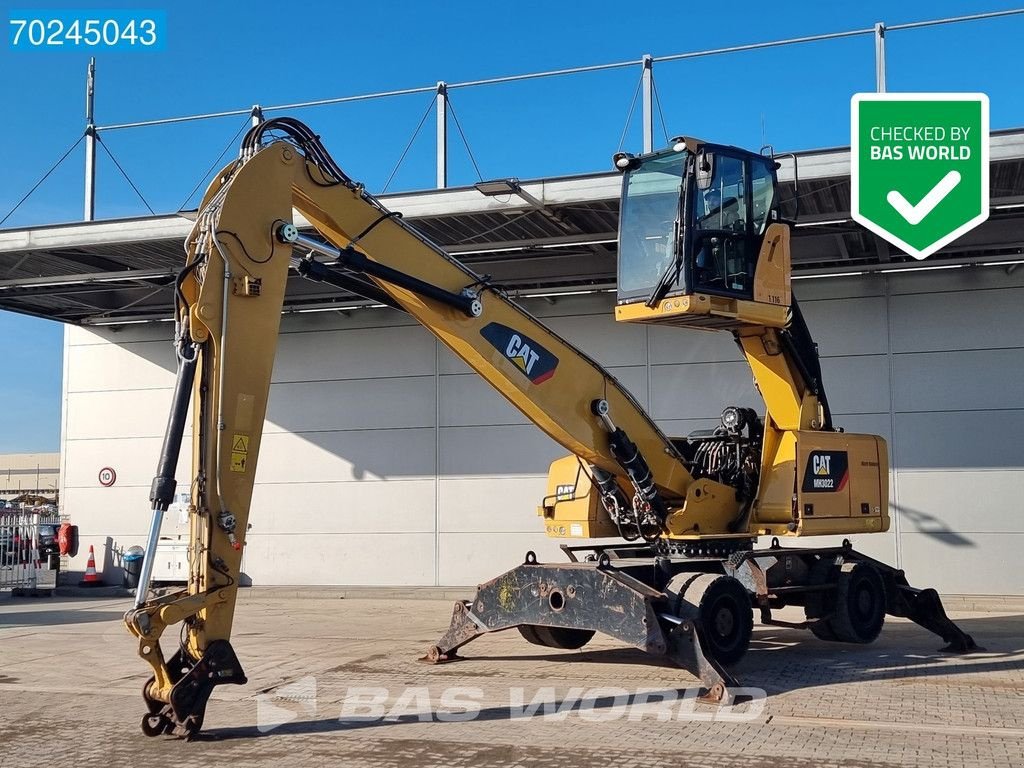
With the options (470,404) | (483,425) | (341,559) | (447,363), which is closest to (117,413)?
(341,559)

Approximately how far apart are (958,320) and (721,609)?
9.65 meters

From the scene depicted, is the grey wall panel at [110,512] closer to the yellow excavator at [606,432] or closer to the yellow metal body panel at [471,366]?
the yellow excavator at [606,432]

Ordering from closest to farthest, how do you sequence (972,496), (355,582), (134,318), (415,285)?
(415,285) → (972,496) → (355,582) → (134,318)

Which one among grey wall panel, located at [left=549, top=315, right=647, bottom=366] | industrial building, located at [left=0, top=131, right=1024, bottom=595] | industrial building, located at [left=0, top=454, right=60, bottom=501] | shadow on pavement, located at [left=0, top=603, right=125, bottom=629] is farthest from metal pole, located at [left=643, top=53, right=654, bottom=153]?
industrial building, located at [left=0, top=454, right=60, bottom=501]

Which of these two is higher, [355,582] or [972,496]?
[972,496]

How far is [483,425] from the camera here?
2084cm

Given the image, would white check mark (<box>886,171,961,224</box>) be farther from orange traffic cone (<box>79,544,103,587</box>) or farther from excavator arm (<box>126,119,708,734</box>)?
orange traffic cone (<box>79,544,103,587</box>)

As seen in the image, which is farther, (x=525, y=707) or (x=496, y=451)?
(x=496, y=451)

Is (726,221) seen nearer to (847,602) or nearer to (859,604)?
(847,602)

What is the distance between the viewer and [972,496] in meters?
17.9

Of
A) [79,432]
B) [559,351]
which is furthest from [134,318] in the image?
[559,351]

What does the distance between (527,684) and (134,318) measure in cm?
1553

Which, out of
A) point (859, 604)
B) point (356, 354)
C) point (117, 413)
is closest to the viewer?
point (859, 604)

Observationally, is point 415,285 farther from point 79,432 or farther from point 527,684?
point 79,432
